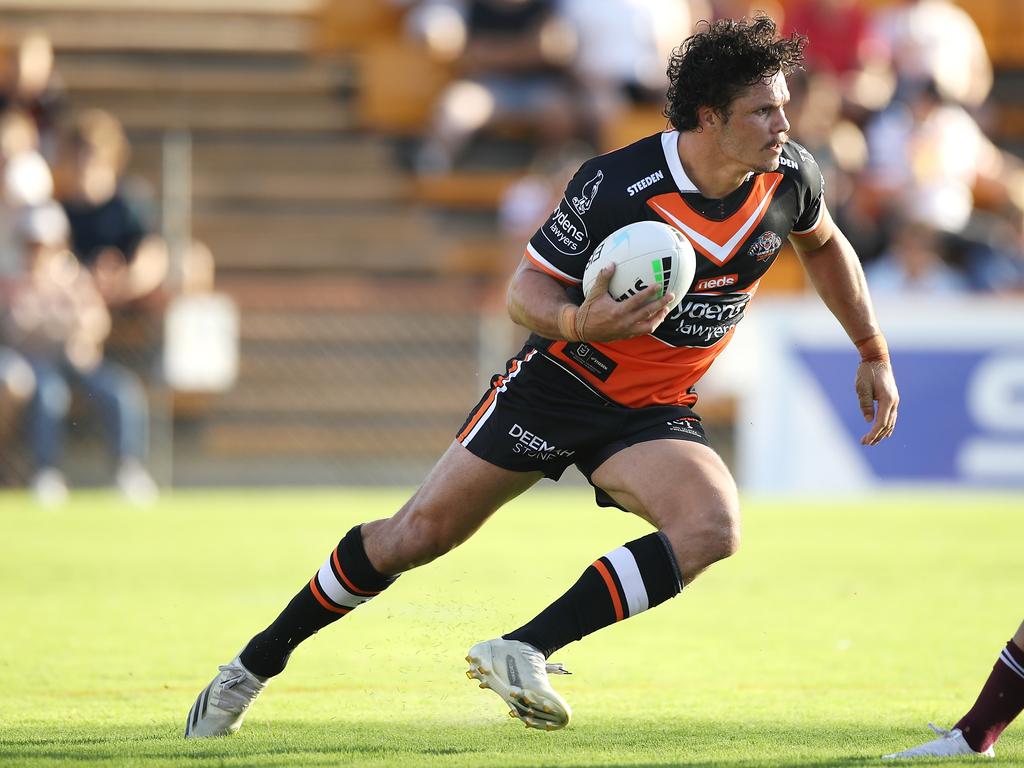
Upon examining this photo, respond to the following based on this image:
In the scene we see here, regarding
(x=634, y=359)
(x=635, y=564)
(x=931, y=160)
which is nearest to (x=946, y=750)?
(x=635, y=564)

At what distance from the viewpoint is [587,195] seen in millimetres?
5043

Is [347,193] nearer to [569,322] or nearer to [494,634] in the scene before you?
[494,634]

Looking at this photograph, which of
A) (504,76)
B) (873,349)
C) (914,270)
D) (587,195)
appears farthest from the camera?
(504,76)

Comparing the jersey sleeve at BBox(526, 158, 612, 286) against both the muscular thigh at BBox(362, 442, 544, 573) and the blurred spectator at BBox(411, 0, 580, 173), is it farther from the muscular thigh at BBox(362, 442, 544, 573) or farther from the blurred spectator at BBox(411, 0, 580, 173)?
the blurred spectator at BBox(411, 0, 580, 173)

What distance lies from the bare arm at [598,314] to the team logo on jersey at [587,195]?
0.95ft

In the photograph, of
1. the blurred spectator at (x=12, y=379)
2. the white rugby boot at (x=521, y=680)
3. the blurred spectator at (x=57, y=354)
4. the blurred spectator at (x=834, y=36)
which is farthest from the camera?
the blurred spectator at (x=834, y=36)

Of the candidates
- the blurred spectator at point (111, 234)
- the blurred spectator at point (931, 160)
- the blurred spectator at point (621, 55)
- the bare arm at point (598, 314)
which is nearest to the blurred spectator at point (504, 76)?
the blurred spectator at point (621, 55)

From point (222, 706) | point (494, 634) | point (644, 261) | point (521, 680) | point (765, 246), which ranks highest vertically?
point (765, 246)

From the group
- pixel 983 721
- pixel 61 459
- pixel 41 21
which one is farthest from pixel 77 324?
pixel 983 721

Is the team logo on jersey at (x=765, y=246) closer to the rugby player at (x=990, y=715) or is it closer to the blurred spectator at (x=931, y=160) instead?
the rugby player at (x=990, y=715)

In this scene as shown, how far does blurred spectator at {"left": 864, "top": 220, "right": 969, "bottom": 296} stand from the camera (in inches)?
564

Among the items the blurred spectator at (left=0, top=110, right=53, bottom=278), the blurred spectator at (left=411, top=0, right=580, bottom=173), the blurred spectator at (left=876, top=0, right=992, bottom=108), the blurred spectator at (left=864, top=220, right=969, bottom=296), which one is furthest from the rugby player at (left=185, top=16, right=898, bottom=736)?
the blurred spectator at (left=411, top=0, right=580, bottom=173)

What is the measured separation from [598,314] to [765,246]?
2.60 ft

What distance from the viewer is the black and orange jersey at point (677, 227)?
5039 millimetres
